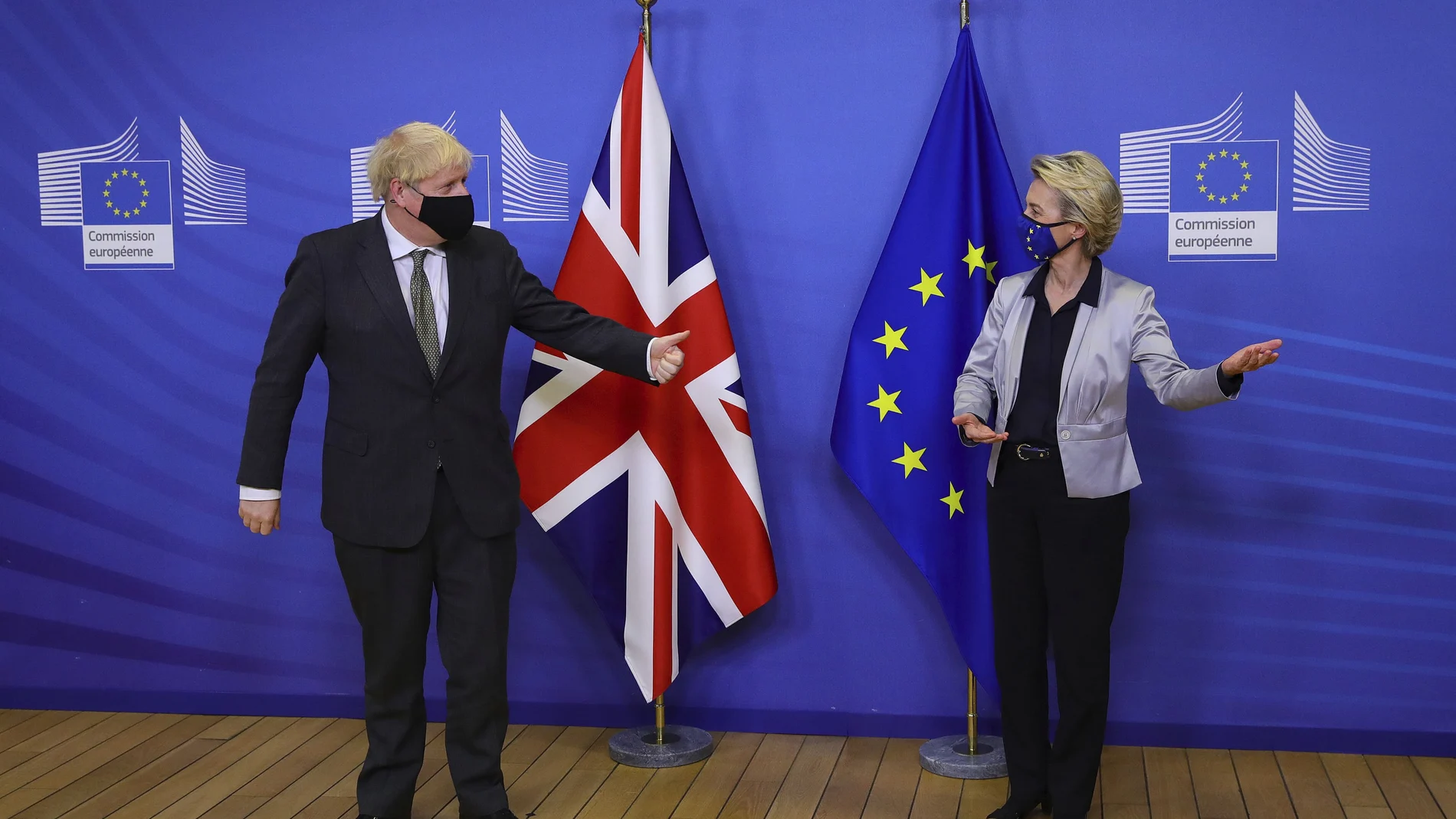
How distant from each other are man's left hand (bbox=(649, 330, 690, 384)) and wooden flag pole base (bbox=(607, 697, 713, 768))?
3.03 feet

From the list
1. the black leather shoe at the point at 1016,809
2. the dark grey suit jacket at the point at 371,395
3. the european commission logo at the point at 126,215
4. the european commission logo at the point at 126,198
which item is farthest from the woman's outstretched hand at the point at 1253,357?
the european commission logo at the point at 126,215

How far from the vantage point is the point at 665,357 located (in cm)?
272

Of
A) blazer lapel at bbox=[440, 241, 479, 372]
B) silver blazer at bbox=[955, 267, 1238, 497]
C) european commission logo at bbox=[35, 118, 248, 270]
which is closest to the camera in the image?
silver blazer at bbox=[955, 267, 1238, 497]

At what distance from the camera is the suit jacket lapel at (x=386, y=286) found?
8.33 feet

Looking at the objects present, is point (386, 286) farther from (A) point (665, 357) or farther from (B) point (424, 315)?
(A) point (665, 357)

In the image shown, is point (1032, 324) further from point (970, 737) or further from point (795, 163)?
point (970, 737)

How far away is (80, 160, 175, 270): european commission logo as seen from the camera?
3527mm

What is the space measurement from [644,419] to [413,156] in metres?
0.88

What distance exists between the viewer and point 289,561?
3.54 meters

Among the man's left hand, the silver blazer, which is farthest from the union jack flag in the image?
the silver blazer

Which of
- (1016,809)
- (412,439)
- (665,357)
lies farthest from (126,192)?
(1016,809)

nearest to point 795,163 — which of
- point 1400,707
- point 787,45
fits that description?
point 787,45

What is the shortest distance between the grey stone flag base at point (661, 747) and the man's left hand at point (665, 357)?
40.2 inches

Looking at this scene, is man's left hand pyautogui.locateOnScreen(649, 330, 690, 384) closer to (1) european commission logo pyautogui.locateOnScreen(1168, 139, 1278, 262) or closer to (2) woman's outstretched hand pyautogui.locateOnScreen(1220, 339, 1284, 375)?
(2) woman's outstretched hand pyautogui.locateOnScreen(1220, 339, 1284, 375)
